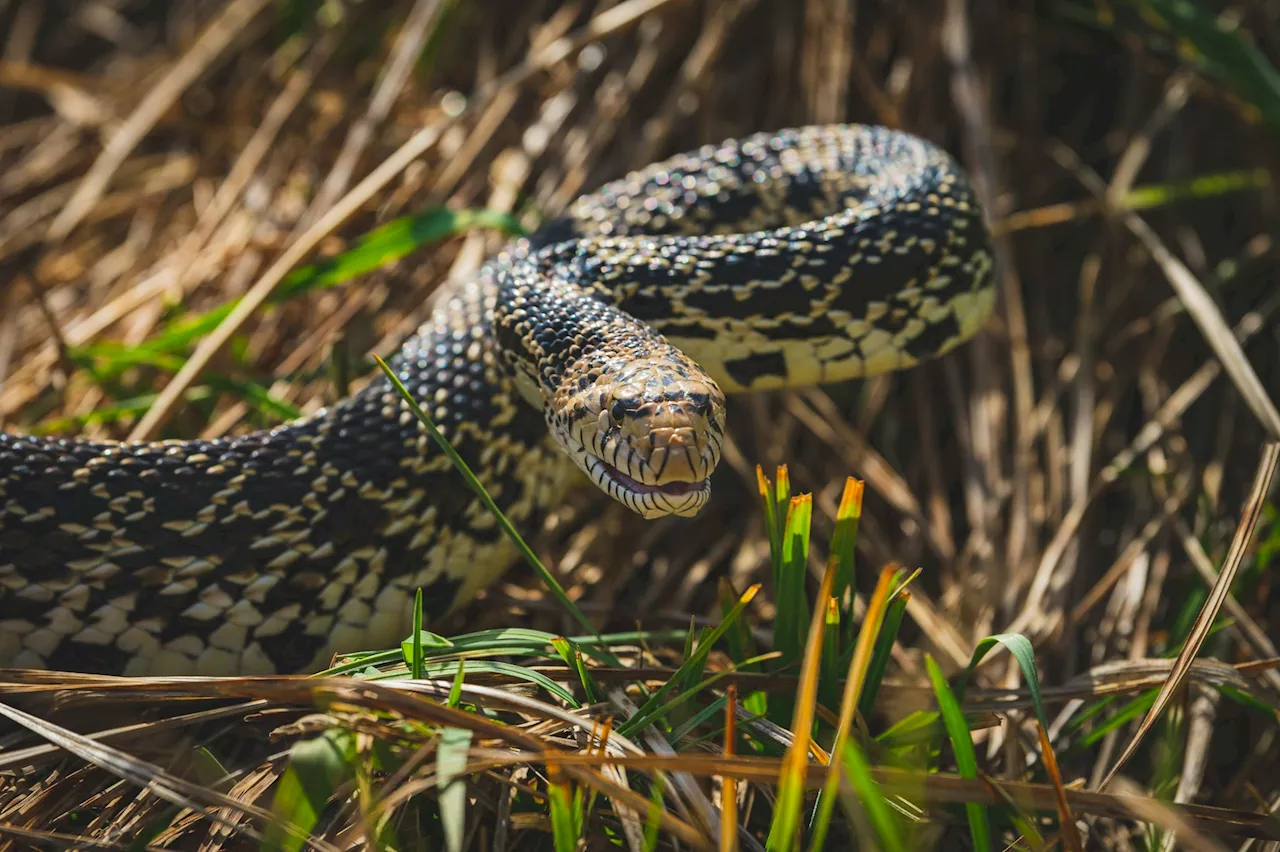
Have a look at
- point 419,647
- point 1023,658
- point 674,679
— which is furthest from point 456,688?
point 1023,658

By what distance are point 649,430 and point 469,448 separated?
77cm

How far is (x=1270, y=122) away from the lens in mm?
3779

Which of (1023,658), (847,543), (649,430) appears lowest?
(1023,658)

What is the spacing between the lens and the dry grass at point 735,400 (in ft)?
7.50

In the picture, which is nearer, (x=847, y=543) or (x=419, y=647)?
(x=419, y=647)

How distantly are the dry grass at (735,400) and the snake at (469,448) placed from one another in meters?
0.27

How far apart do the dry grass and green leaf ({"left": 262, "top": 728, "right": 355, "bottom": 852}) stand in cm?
6

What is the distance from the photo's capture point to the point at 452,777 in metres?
1.96

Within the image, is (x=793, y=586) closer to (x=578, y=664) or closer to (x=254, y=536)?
(x=578, y=664)

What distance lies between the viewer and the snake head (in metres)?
2.53

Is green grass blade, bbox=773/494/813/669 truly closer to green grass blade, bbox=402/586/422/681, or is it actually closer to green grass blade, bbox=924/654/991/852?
green grass blade, bbox=924/654/991/852

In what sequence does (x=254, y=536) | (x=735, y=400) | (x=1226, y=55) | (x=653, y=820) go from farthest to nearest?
1. (x=735, y=400)
2. (x=1226, y=55)
3. (x=254, y=536)
4. (x=653, y=820)

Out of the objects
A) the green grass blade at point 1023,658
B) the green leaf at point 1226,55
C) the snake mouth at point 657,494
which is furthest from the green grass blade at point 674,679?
the green leaf at point 1226,55

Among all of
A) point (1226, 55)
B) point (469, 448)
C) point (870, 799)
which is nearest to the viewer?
point (870, 799)
